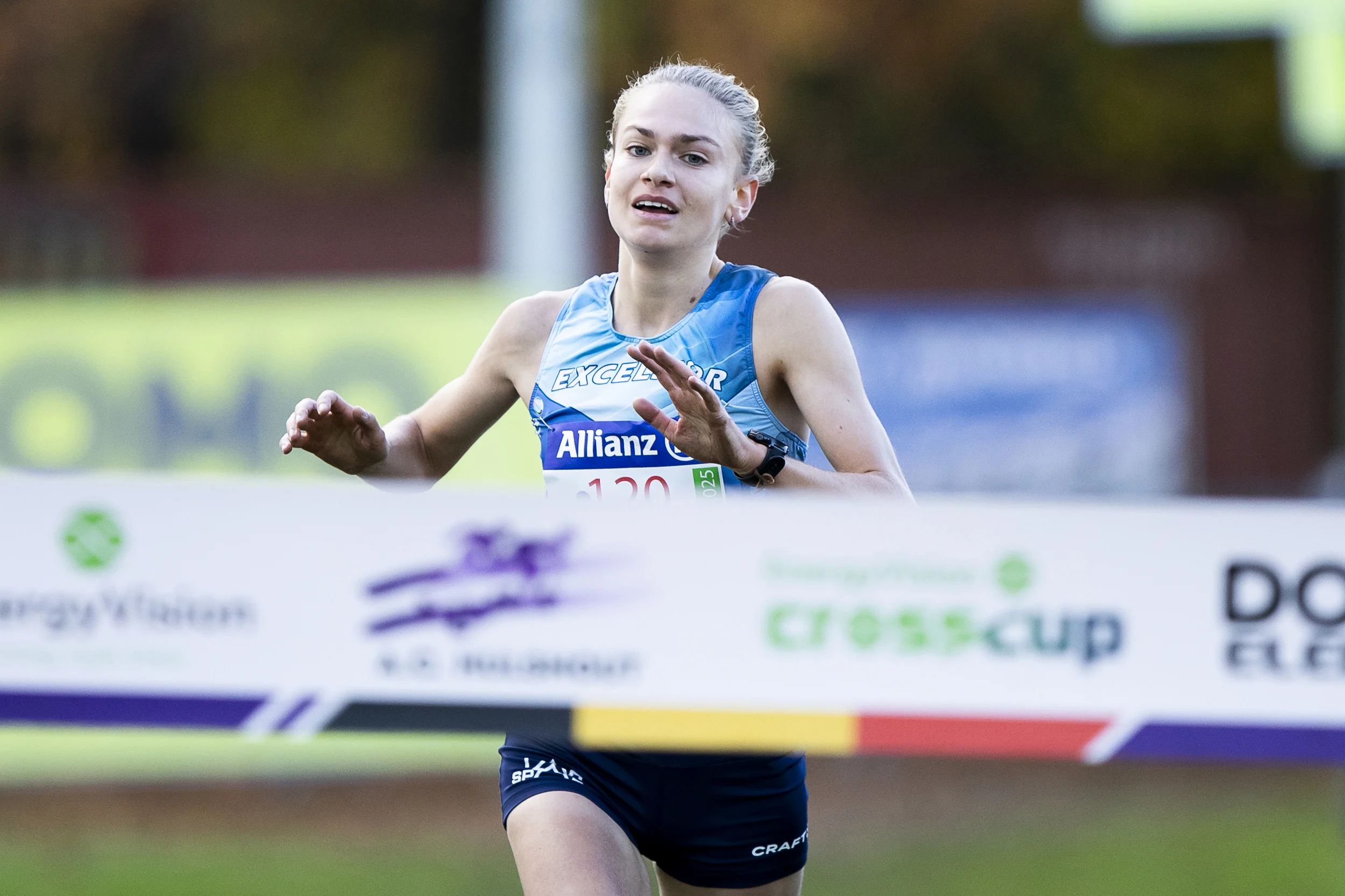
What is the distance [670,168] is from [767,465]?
58 centimetres

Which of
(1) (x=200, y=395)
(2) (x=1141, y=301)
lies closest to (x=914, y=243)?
(2) (x=1141, y=301)

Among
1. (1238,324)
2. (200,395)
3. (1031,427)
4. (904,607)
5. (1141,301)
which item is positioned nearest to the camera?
(904,607)

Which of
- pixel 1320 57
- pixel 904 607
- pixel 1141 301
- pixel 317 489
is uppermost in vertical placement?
pixel 1320 57

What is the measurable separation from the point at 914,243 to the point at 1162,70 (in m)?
2.79

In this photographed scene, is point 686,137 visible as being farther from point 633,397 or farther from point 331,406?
point 331,406

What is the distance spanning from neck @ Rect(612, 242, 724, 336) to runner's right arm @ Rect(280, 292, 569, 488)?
0.71 feet

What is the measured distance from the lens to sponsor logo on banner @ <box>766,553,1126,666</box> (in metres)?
3.70

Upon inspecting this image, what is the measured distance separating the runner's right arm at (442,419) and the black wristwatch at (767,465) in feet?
1.75

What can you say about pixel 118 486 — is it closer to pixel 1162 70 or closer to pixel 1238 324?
pixel 1238 324

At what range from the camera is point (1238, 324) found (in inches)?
464

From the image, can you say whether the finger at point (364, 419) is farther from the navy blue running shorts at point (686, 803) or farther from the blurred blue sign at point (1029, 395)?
the blurred blue sign at point (1029, 395)

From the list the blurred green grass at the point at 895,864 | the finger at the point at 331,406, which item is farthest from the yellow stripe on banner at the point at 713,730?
the blurred green grass at the point at 895,864

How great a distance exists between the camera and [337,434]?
3.54 meters

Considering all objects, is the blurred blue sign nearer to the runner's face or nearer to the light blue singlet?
the light blue singlet
